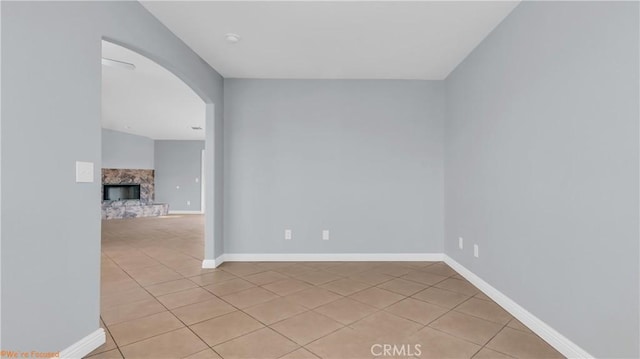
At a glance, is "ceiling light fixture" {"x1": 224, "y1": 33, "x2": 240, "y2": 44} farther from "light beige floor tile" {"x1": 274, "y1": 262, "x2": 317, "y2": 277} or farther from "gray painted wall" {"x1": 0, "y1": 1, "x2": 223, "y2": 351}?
"light beige floor tile" {"x1": 274, "y1": 262, "x2": 317, "y2": 277}

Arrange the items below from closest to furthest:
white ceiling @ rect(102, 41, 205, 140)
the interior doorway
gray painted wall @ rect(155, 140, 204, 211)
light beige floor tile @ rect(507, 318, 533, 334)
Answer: light beige floor tile @ rect(507, 318, 533, 334)
the interior doorway
white ceiling @ rect(102, 41, 205, 140)
gray painted wall @ rect(155, 140, 204, 211)

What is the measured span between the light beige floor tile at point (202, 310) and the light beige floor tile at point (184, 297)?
0.08 meters

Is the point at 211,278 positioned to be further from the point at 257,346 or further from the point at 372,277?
the point at 372,277

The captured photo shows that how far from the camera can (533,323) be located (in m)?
2.10

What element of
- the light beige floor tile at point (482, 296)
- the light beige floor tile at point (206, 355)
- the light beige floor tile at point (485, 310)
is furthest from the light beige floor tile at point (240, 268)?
the light beige floor tile at point (482, 296)

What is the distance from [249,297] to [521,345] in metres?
2.11

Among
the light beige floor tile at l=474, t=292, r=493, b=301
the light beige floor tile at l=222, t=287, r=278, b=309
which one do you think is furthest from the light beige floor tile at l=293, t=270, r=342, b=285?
the light beige floor tile at l=474, t=292, r=493, b=301

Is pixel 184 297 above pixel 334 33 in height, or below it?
below

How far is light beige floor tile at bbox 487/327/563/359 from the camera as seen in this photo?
5.94ft

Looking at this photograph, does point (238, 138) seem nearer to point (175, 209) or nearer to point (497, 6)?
point (497, 6)

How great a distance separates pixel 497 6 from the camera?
7.48 ft

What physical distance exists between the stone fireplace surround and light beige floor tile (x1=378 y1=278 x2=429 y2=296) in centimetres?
882

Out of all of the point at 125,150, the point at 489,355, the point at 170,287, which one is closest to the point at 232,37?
the point at 170,287

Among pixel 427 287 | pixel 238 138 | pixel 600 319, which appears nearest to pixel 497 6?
pixel 600 319
